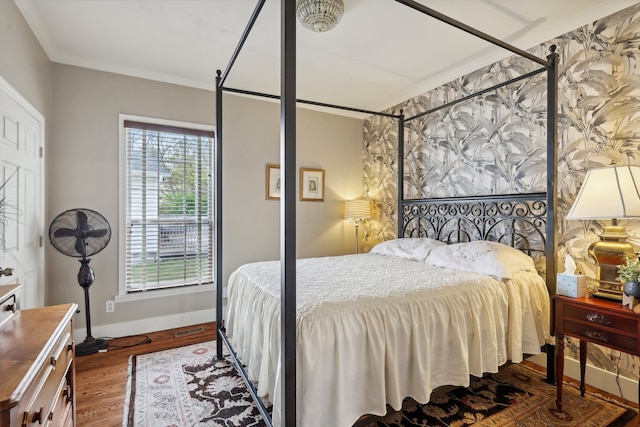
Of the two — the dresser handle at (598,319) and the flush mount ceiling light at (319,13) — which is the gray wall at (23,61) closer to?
the flush mount ceiling light at (319,13)

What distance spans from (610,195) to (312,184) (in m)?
2.97

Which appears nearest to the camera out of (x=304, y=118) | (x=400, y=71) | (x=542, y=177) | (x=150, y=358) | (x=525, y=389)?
(x=525, y=389)

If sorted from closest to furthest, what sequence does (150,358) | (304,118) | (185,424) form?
(185,424)
(150,358)
(304,118)

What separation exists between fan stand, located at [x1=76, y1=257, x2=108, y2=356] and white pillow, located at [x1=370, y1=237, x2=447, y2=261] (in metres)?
2.73

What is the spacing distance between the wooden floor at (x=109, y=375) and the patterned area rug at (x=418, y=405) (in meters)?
0.08

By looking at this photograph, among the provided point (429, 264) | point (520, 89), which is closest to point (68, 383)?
point (429, 264)

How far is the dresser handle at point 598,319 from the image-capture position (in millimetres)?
1743

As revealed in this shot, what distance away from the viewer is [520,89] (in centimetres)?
263

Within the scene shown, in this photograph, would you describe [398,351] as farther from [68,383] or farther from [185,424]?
[68,383]

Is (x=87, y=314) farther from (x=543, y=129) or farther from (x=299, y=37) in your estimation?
(x=543, y=129)

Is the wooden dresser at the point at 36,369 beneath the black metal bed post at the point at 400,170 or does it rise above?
beneath

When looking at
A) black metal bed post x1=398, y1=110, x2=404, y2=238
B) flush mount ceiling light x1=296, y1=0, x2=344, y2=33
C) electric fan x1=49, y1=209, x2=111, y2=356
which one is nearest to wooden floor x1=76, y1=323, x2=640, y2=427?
electric fan x1=49, y1=209, x2=111, y2=356

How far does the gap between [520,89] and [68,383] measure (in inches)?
143

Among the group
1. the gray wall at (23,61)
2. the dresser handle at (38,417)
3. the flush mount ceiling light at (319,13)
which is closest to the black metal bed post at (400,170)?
the flush mount ceiling light at (319,13)
